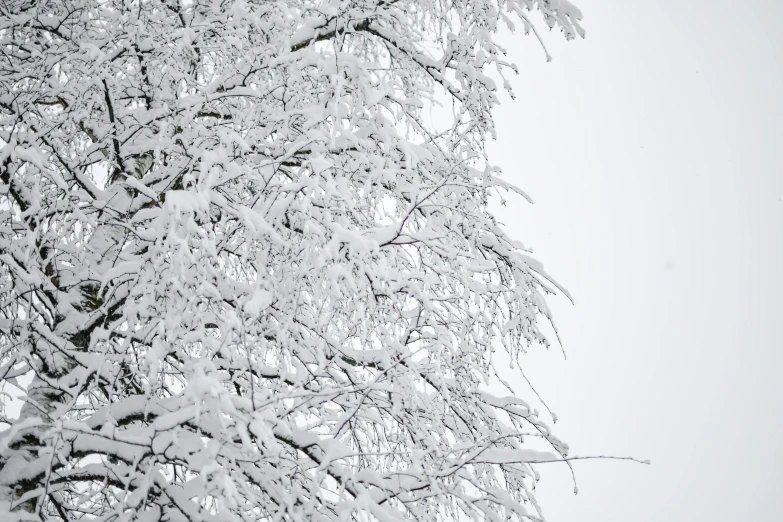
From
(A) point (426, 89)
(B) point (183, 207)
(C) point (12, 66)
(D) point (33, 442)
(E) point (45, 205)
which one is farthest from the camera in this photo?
(A) point (426, 89)

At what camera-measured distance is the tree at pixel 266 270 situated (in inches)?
73.0

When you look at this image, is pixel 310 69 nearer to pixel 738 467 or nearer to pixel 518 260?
pixel 518 260

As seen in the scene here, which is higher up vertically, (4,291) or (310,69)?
(310,69)

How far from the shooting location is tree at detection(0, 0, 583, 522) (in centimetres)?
185

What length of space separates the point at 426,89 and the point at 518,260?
1763mm

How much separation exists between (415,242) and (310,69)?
115 centimetres

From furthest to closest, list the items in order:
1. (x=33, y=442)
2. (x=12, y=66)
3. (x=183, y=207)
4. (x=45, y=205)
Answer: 1. (x=12, y=66)
2. (x=33, y=442)
3. (x=45, y=205)
4. (x=183, y=207)

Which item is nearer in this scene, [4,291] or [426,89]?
[4,291]

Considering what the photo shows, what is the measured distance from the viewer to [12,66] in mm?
2719

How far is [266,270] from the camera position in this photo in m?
2.08

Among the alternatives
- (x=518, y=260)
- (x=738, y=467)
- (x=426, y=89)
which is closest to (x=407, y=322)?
(x=518, y=260)

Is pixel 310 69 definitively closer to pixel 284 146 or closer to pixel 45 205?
pixel 284 146

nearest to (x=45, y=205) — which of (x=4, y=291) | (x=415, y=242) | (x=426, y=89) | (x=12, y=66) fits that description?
(x=4, y=291)

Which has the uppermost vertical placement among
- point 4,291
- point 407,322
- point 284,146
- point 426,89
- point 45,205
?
point 426,89
